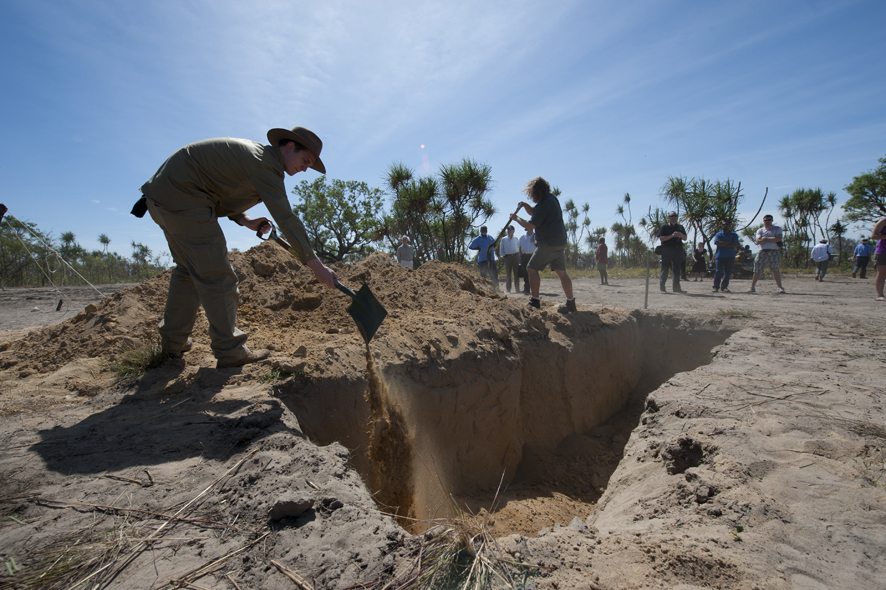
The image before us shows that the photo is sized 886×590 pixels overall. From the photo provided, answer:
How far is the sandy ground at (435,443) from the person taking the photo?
149cm

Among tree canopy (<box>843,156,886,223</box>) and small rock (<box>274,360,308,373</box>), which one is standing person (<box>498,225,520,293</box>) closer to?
small rock (<box>274,360,308,373</box>)

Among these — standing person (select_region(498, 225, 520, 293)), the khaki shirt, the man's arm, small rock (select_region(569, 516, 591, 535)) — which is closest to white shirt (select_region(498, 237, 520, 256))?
standing person (select_region(498, 225, 520, 293))

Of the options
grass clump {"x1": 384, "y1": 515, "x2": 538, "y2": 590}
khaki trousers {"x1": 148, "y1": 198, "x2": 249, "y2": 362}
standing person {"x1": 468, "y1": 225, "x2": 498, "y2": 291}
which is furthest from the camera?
standing person {"x1": 468, "y1": 225, "x2": 498, "y2": 291}

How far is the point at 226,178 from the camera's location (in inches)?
108

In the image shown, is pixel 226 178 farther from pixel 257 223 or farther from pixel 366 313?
pixel 366 313

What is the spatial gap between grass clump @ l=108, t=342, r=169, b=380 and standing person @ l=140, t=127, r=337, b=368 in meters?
0.31

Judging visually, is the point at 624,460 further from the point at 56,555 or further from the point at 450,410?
the point at 56,555

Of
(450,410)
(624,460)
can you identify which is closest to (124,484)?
(450,410)

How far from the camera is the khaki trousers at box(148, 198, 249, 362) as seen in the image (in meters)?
2.71

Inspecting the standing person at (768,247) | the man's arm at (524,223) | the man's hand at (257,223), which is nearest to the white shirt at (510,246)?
the man's arm at (524,223)

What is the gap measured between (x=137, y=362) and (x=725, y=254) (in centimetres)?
1096

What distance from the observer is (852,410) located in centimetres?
285

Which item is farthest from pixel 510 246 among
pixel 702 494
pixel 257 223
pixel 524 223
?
pixel 702 494

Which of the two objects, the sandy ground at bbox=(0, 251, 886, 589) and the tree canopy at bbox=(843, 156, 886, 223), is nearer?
the sandy ground at bbox=(0, 251, 886, 589)
